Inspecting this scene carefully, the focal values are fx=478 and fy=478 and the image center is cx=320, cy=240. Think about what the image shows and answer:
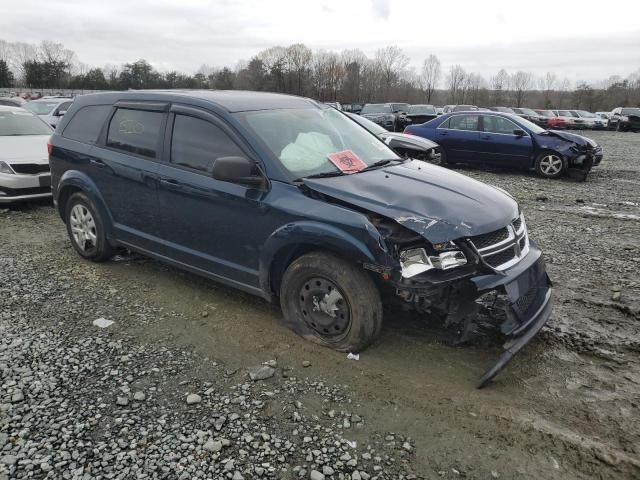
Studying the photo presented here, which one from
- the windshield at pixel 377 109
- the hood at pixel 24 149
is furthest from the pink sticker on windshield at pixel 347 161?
the windshield at pixel 377 109

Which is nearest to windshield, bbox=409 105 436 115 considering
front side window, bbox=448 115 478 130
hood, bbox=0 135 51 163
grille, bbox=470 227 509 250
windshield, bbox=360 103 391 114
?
windshield, bbox=360 103 391 114

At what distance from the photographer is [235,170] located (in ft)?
11.6

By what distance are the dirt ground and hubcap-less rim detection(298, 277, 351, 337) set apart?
19cm

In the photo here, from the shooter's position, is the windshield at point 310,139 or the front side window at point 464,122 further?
the front side window at point 464,122

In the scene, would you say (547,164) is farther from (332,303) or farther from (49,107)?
(49,107)

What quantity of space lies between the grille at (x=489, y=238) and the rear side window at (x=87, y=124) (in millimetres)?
3917

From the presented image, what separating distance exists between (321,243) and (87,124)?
10.9 ft

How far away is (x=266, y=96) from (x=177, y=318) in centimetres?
223

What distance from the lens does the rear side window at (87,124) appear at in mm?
5004

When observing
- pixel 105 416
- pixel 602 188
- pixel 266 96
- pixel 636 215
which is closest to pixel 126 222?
pixel 266 96

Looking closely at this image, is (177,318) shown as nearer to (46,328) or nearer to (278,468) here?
(46,328)

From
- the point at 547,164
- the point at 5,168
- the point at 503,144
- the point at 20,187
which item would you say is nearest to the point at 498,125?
the point at 503,144

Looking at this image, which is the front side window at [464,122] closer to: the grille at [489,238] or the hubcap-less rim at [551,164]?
the hubcap-less rim at [551,164]

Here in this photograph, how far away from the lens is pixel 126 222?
476 cm
